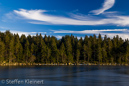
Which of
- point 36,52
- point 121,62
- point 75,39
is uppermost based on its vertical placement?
point 75,39

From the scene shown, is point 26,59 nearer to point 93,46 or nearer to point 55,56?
point 55,56

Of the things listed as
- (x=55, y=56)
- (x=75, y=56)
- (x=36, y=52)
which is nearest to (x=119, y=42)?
(x=75, y=56)

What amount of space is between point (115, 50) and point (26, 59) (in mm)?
77663

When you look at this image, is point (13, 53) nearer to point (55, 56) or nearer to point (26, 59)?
point (26, 59)

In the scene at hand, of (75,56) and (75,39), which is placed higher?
(75,39)

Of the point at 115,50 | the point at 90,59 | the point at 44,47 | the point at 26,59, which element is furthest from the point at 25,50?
the point at 115,50

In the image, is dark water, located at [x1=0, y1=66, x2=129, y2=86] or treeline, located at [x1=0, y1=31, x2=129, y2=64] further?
treeline, located at [x1=0, y1=31, x2=129, y2=64]

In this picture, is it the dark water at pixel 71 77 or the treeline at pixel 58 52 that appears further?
the treeline at pixel 58 52

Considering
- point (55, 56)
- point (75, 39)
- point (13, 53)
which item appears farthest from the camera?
point (75, 39)

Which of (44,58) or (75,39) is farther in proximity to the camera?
(75,39)

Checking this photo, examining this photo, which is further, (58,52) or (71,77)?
(58,52)

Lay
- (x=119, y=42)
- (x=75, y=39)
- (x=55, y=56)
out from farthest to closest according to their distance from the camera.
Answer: (x=75, y=39) → (x=119, y=42) → (x=55, y=56)

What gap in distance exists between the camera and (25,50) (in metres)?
129

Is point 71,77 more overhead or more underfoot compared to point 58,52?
more underfoot
